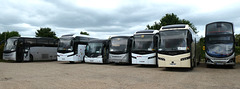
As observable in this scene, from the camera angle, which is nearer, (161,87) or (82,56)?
(161,87)

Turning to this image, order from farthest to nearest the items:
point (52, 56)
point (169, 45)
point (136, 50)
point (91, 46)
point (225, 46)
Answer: point (52, 56) < point (91, 46) < point (136, 50) < point (225, 46) < point (169, 45)

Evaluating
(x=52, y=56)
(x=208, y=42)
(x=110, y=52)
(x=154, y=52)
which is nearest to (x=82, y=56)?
(x=110, y=52)

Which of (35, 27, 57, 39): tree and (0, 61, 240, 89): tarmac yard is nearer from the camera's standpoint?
(0, 61, 240, 89): tarmac yard

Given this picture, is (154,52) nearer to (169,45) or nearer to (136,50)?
(136,50)

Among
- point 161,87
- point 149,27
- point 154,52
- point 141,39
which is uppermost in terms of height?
point 149,27

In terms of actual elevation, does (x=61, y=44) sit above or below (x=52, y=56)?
above

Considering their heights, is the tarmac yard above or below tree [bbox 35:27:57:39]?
below

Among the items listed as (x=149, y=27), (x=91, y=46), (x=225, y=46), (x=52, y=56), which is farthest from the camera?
(x=149, y=27)

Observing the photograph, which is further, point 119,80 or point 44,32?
point 44,32

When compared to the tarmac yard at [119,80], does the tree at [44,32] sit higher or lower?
higher

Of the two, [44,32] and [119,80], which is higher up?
[44,32]

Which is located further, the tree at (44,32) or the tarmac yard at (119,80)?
the tree at (44,32)

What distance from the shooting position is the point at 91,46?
→ 19.3m

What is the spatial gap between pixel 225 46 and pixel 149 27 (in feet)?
91.8
